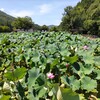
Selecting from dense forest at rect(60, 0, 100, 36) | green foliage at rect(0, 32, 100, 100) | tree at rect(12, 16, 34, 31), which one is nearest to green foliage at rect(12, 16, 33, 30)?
tree at rect(12, 16, 34, 31)

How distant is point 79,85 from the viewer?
2.78 metres

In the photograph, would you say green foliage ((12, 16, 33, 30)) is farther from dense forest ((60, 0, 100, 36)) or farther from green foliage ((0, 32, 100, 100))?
green foliage ((0, 32, 100, 100))

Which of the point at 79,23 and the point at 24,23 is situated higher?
the point at 79,23

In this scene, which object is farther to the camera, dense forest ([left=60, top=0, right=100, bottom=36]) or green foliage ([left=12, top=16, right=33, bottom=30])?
green foliage ([left=12, top=16, right=33, bottom=30])

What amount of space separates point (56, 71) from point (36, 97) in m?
1.23

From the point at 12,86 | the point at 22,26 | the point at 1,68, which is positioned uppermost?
the point at 12,86

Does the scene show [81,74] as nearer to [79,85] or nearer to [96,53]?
[79,85]

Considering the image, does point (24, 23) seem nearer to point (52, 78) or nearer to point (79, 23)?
point (79, 23)

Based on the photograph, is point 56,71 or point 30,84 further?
point 56,71

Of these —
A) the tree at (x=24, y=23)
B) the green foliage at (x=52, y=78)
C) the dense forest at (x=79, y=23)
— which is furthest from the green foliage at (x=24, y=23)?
the green foliage at (x=52, y=78)

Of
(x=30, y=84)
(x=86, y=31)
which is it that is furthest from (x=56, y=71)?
(x=86, y=31)

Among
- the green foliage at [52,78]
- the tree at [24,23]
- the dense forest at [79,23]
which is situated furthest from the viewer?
the tree at [24,23]

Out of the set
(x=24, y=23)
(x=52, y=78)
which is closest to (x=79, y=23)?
(x=24, y=23)

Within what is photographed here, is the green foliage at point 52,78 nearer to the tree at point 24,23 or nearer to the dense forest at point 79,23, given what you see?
the dense forest at point 79,23
